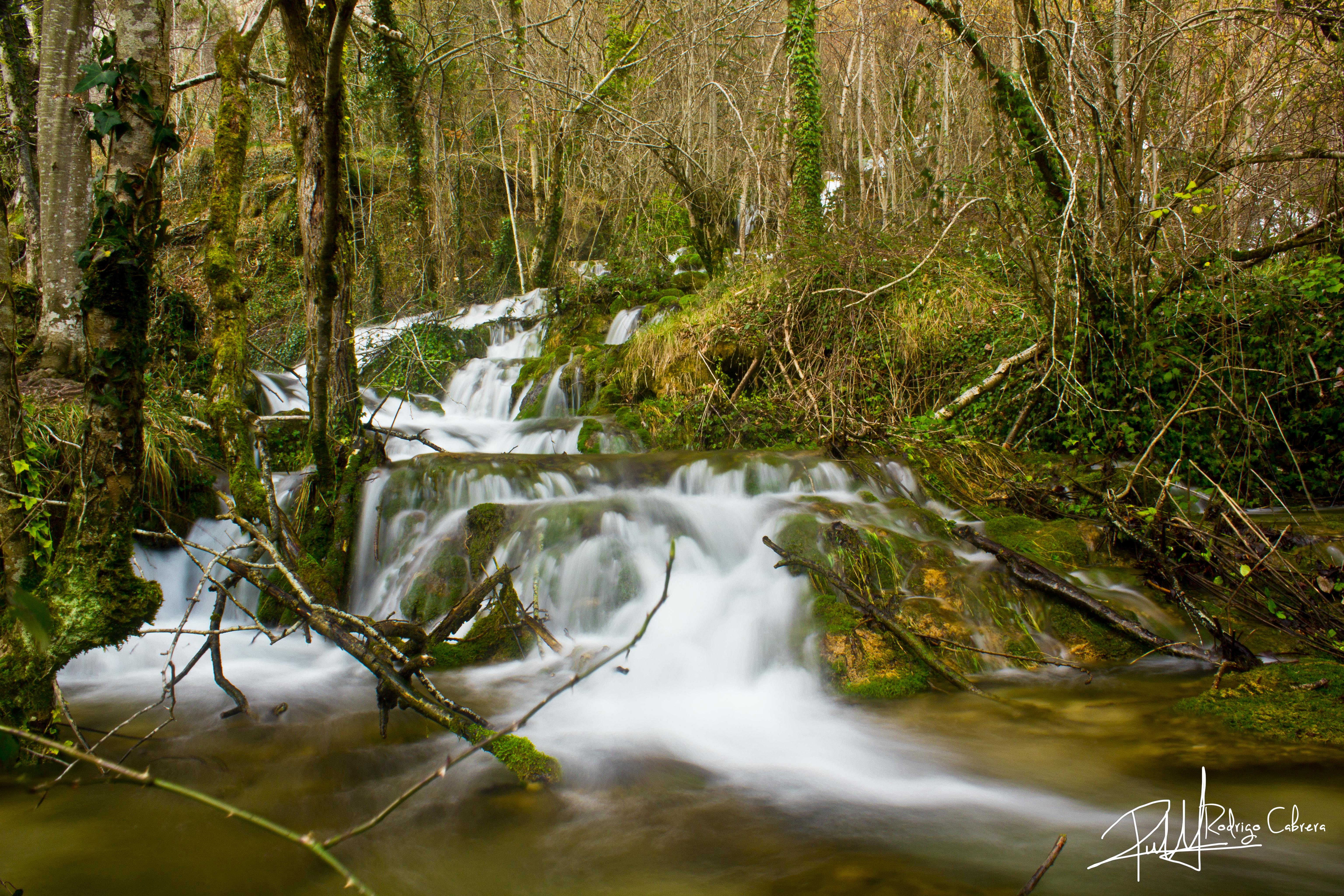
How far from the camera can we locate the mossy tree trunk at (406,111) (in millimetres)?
13078

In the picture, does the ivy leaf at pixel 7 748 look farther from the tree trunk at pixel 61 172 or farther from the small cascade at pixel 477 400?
the tree trunk at pixel 61 172

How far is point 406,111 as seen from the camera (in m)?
14.1

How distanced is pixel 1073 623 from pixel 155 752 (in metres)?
5.00

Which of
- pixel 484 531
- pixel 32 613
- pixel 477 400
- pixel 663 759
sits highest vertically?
pixel 477 400

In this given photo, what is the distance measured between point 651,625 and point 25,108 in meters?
9.20

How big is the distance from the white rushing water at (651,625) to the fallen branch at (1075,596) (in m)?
0.59

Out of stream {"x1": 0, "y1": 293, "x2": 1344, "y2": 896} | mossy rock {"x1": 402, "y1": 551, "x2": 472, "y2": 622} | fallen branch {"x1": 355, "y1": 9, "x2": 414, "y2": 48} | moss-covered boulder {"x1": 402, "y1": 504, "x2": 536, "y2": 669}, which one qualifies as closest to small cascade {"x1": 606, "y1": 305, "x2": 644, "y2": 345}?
fallen branch {"x1": 355, "y1": 9, "x2": 414, "y2": 48}

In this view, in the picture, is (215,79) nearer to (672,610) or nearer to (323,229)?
(323,229)

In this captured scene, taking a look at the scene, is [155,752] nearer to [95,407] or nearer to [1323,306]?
[95,407]

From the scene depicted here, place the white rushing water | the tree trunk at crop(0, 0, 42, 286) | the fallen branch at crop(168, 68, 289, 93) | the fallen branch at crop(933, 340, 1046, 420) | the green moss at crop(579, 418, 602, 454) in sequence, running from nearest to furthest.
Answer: the white rushing water < the fallen branch at crop(168, 68, 289, 93) < the fallen branch at crop(933, 340, 1046, 420) < the tree trunk at crop(0, 0, 42, 286) < the green moss at crop(579, 418, 602, 454)

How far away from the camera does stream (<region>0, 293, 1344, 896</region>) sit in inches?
99.0
